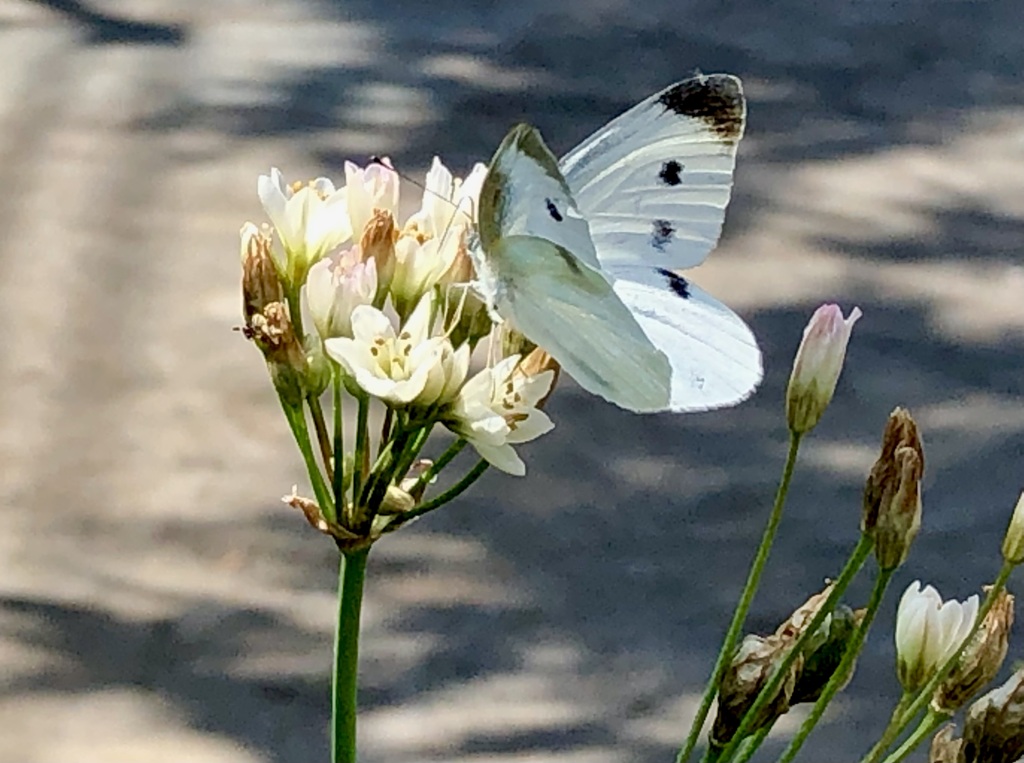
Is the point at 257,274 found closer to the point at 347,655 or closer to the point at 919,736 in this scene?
the point at 347,655

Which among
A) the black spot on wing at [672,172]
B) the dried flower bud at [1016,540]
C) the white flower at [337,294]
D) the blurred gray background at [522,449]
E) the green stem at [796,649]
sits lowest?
the green stem at [796,649]

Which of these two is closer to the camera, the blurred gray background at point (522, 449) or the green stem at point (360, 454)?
the green stem at point (360, 454)

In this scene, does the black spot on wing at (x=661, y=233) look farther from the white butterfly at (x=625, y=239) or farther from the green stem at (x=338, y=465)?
the green stem at (x=338, y=465)

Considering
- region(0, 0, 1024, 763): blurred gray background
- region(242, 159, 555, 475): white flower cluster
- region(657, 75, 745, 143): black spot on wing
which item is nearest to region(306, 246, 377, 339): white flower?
region(242, 159, 555, 475): white flower cluster

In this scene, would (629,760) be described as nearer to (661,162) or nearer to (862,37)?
(661,162)

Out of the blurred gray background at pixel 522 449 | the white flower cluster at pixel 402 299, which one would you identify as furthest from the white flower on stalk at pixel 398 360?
the blurred gray background at pixel 522 449

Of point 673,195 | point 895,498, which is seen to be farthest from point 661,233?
point 895,498

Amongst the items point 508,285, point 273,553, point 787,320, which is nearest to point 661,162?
point 508,285
